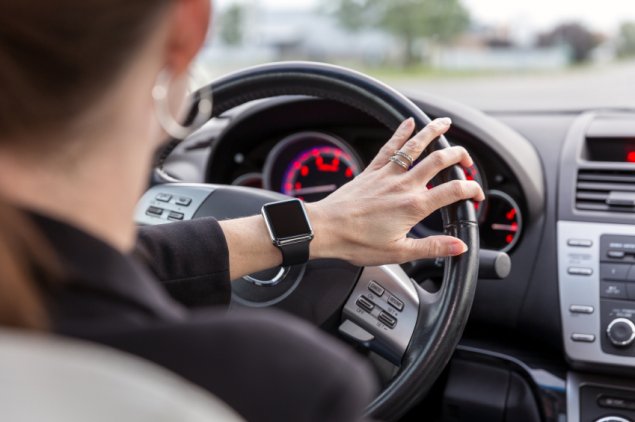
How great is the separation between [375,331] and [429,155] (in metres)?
0.36

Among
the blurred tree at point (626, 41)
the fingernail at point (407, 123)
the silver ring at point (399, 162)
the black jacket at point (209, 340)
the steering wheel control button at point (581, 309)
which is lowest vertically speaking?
the blurred tree at point (626, 41)

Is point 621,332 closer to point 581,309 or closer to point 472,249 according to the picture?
point 581,309

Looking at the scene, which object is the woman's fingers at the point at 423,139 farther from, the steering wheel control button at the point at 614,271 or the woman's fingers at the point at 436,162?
the steering wheel control button at the point at 614,271

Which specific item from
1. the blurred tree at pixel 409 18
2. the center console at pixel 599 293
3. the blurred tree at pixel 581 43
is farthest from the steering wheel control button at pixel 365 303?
the blurred tree at pixel 409 18

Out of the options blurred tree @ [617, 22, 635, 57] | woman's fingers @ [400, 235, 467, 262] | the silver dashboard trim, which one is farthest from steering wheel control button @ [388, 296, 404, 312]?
blurred tree @ [617, 22, 635, 57]

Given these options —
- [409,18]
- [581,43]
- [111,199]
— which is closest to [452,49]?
[581,43]

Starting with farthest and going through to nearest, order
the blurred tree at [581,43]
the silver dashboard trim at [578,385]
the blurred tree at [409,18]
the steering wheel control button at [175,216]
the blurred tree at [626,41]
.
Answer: the blurred tree at [409,18] → the blurred tree at [581,43] → the blurred tree at [626,41] → the silver dashboard trim at [578,385] → the steering wheel control button at [175,216]

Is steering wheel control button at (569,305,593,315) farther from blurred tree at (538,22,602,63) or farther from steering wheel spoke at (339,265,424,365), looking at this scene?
blurred tree at (538,22,602,63)

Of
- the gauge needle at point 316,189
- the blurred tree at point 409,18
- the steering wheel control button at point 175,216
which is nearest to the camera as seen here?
the steering wheel control button at point 175,216

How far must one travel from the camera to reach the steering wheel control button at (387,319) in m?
1.60

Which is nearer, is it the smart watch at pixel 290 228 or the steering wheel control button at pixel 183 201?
the smart watch at pixel 290 228

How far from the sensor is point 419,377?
4.53ft

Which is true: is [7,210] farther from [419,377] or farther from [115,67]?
[419,377]

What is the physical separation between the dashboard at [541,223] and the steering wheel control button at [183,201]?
53 cm
